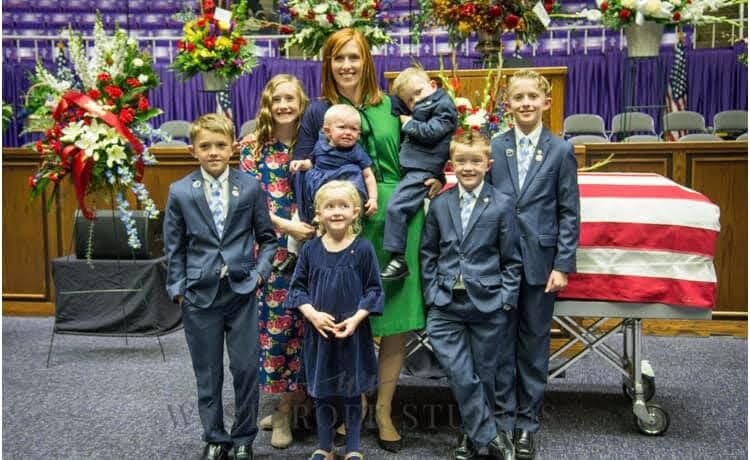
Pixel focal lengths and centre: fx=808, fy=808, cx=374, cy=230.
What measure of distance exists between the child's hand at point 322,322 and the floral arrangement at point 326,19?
184cm

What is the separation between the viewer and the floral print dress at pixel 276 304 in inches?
122

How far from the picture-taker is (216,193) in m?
2.82

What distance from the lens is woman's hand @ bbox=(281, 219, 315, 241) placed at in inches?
117

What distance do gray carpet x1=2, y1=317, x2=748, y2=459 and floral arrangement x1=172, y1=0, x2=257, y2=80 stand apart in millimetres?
1833

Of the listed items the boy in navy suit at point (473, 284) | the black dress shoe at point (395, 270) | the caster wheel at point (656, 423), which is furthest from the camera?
the caster wheel at point (656, 423)

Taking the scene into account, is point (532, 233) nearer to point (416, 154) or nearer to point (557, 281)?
Result: point (557, 281)

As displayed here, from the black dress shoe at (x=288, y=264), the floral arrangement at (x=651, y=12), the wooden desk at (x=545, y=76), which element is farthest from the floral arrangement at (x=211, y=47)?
the black dress shoe at (x=288, y=264)

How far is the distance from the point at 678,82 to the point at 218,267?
8.88 metres

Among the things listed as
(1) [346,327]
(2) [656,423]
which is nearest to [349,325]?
(1) [346,327]

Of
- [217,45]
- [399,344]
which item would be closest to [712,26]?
[217,45]

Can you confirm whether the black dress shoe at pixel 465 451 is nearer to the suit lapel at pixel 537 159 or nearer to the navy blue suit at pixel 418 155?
the navy blue suit at pixel 418 155

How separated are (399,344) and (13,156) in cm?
380

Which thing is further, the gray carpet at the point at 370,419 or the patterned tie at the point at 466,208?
the gray carpet at the point at 370,419

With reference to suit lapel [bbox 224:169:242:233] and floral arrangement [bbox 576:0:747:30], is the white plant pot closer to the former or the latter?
floral arrangement [bbox 576:0:747:30]
